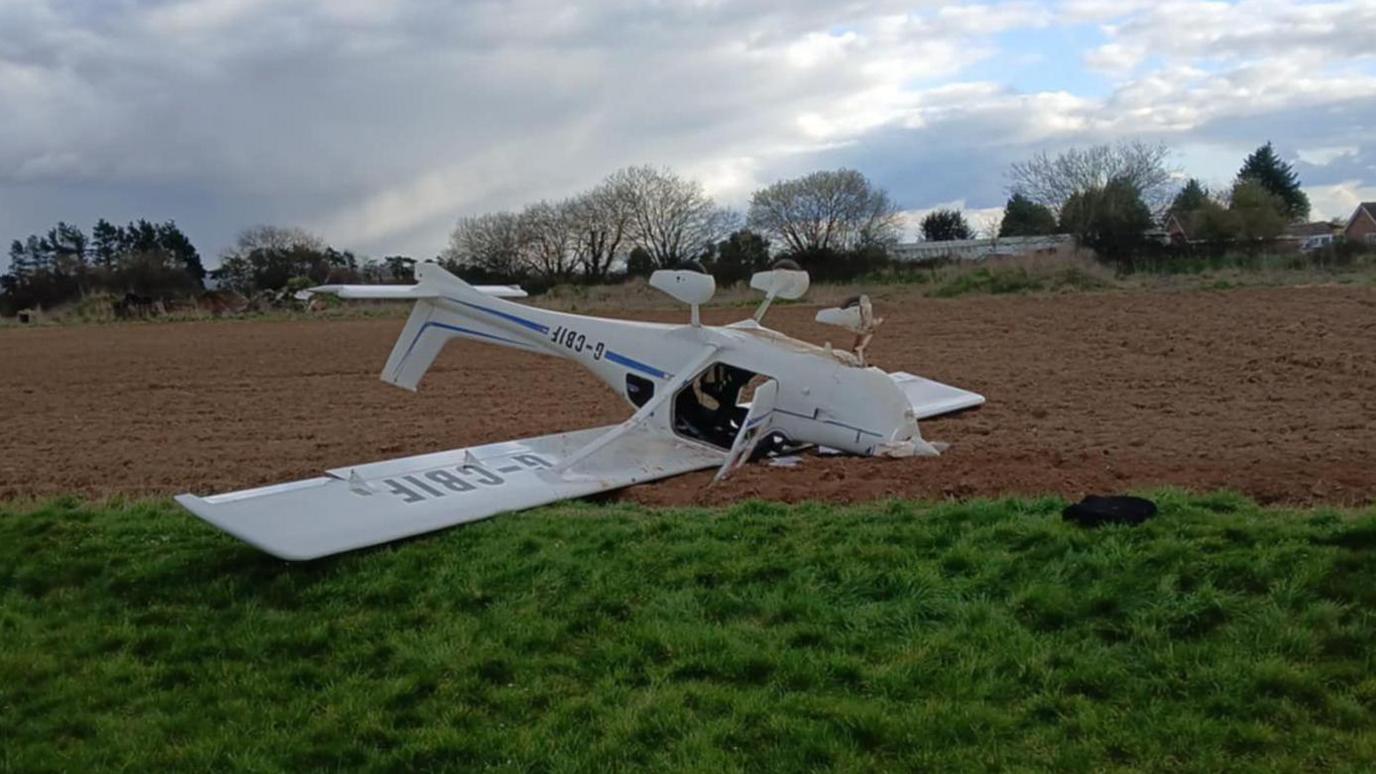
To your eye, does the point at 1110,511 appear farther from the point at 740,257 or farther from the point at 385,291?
the point at 740,257

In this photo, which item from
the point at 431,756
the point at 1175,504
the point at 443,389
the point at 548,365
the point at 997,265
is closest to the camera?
the point at 431,756

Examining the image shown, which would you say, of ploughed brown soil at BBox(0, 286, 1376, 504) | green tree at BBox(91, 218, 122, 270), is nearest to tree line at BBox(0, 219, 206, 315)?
green tree at BBox(91, 218, 122, 270)

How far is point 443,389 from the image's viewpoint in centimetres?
1886

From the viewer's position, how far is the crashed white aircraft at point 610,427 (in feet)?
24.6

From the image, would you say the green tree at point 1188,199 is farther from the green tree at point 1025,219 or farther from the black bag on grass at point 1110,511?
the black bag on grass at point 1110,511

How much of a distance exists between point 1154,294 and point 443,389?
2437cm

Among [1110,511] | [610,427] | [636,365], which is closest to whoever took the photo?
[1110,511]

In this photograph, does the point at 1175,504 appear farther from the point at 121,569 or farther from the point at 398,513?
the point at 121,569

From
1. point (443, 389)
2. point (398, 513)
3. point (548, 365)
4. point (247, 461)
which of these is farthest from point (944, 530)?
point (548, 365)

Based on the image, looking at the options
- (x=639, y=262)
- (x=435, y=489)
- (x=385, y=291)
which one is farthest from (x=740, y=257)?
(x=435, y=489)

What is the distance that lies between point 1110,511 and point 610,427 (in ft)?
19.1

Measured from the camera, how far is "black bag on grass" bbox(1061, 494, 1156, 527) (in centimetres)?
636

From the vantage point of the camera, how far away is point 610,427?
36.1 ft

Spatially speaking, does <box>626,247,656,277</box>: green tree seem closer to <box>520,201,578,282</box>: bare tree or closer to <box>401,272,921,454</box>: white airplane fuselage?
<box>520,201,578,282</box>: bare tree
